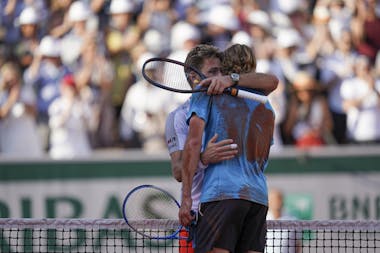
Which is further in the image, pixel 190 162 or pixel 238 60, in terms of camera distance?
pixel 238 60

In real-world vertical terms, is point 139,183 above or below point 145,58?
below

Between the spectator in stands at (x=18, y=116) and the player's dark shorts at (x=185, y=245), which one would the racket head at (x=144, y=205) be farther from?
the spectator in stands at (x=18, y=116)

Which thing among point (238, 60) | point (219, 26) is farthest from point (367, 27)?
point (238, 60)

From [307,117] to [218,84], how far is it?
6365 millimetres

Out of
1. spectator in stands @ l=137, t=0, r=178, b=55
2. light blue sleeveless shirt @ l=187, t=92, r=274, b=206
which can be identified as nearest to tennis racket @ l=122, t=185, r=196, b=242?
light blue sleeveless shirt @ l=187, t=92, r=274, b=206

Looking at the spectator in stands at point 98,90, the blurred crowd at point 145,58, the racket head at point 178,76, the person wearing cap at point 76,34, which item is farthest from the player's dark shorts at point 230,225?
the person wearing cap at point 76,34

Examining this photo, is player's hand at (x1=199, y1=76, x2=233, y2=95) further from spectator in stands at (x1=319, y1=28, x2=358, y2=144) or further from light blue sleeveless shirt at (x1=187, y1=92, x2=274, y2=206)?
spectator in stands at (x1=319, y1=28, x2=358, y2=144)

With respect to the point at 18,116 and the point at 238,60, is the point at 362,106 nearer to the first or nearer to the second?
the point at 18,116

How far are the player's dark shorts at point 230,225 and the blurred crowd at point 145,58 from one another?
594 centimetres

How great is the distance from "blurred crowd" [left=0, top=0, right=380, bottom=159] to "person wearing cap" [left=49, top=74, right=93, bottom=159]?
0.01 metres

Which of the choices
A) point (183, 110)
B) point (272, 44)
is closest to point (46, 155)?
point (272, 44)

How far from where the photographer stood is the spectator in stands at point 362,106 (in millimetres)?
11531

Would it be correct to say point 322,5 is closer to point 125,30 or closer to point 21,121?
point 125,30

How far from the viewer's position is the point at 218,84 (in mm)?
5305
